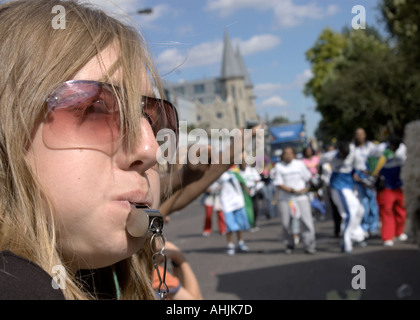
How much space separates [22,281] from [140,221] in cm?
33

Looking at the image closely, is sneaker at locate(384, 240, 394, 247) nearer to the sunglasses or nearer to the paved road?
the paved road

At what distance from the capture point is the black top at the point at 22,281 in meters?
0.75

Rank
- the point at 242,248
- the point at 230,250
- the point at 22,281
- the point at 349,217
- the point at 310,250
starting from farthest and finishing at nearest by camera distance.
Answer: the point at 242,248, the point at 230,250, the point at 310,250, the point at 349,217, the point at 22,281

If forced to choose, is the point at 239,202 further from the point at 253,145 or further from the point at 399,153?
A: the point at 253,145

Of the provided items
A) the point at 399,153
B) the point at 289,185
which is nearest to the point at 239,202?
the point at 289,185

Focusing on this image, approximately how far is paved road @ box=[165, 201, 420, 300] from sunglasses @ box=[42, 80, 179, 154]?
4.45 meters

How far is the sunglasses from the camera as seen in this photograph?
1053 millimetres

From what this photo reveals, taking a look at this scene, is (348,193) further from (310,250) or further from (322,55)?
Result: (322,55)

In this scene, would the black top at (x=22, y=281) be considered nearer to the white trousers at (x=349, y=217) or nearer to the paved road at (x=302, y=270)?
the paved road at (x=302, y=270)

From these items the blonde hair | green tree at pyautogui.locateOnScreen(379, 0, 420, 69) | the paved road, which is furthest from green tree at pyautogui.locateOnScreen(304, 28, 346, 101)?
the blonde hair

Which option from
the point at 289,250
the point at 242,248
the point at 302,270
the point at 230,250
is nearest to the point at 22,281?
the point at 302,270

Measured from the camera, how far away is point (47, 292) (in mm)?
783

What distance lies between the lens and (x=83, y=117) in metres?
1.13

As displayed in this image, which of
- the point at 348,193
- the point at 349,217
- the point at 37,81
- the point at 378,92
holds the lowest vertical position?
the point at 349,217
